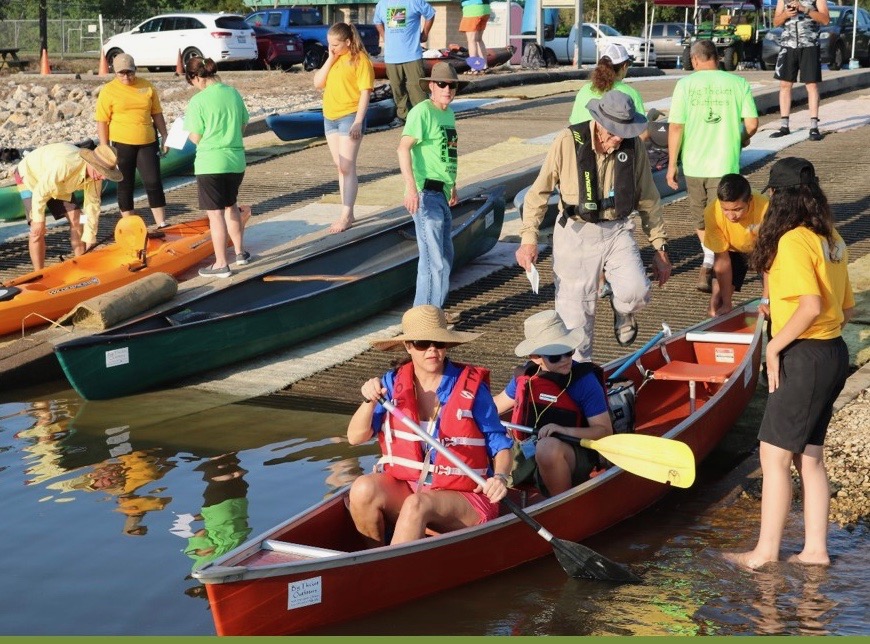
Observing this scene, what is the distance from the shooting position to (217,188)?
36.2ft

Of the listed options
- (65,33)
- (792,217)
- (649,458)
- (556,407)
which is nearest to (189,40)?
(65,33)

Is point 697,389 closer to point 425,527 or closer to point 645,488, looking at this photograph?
point 645,488

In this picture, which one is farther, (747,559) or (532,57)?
(532,57)

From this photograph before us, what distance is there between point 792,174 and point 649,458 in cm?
154

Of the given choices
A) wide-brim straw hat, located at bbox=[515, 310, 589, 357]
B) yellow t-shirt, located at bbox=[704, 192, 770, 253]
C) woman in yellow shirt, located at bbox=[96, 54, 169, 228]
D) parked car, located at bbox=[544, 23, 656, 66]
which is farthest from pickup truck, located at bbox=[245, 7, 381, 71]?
wide-brim straw hat, located at bbox=[515, 310, 589, 357]

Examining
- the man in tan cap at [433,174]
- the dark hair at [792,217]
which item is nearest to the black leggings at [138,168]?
the man in tan cap at [433,174]

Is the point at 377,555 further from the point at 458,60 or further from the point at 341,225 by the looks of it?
the point at 458,60

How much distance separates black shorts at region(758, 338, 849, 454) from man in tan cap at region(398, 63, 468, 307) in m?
3.99

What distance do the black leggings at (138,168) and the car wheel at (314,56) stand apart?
62.0 feet

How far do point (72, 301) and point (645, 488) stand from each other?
548 centimetres

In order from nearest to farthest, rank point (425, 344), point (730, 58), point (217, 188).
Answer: point (425, 344) < point (217, 188) < point (730, 58)

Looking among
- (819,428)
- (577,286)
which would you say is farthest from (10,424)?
(819,428)

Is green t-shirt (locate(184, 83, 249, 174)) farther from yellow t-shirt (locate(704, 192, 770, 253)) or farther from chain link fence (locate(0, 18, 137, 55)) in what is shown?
chain link fence (locate(0, 18, 137, 55))

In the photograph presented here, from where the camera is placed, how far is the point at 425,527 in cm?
611
